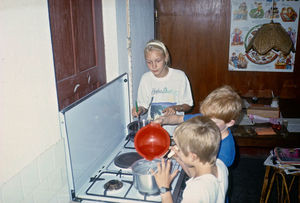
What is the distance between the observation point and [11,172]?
1166 millimetres

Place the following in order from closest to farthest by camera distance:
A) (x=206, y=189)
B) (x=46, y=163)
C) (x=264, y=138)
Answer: (x=206, y=189) → (x=46, y=163) → (x=264, y=138)

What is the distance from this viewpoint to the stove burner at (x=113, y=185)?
1426 mm

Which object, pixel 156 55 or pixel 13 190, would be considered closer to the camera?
pixel 13 190

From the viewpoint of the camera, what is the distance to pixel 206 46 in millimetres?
3625

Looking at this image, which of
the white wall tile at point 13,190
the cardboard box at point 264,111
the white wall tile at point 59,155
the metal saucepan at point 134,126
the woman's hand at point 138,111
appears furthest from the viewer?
the cardboard box at point 264,111

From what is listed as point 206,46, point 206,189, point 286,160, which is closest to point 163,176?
point 206,189

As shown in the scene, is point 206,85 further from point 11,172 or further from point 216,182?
point 11,172

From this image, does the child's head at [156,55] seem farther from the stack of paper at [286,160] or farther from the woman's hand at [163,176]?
the stack of paper at [286,160]

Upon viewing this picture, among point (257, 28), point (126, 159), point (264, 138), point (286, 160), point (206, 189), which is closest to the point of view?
point (206, 189)

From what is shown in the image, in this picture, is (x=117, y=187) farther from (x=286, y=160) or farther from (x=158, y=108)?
(x=286, y=160)

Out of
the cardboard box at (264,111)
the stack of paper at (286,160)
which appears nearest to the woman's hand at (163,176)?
the stack of paper at (286,160)

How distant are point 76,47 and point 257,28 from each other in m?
2.47

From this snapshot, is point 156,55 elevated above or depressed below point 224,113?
above

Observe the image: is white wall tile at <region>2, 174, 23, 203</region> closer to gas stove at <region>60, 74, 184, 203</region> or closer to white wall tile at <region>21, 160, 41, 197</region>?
white wall tile at <region>21, 160, 41, 197</region>
